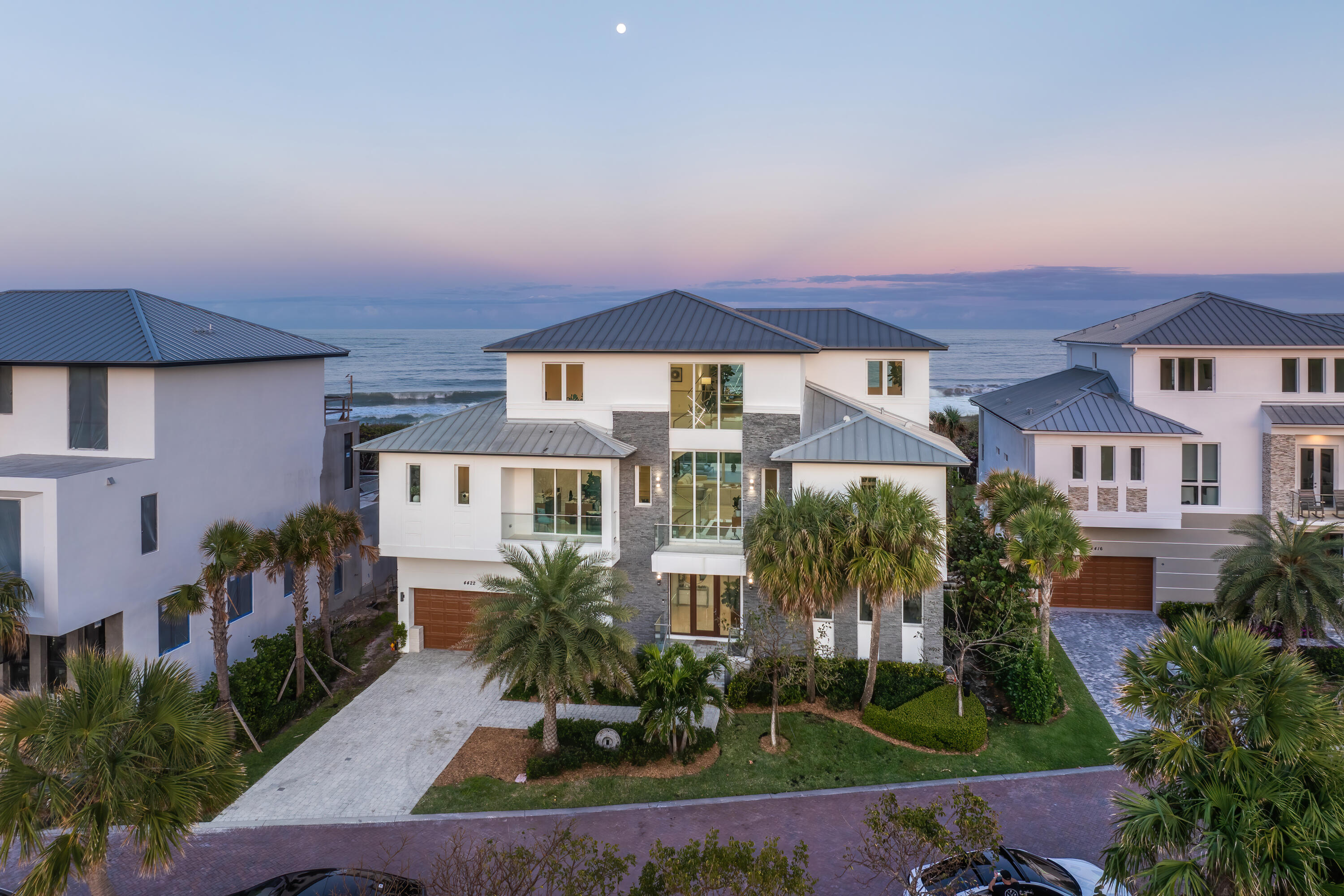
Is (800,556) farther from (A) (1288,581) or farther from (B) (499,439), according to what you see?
(A) (1288,581)

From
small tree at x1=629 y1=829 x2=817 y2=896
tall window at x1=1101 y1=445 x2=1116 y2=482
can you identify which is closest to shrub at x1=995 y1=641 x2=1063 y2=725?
tall window at x1=1101 y1=445 x2=1116 y2=482

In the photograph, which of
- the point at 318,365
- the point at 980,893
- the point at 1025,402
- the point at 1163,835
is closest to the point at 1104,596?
the point at 1025,402

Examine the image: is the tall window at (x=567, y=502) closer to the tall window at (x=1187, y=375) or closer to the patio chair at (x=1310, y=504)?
the tall window at (x=1187, y=375)

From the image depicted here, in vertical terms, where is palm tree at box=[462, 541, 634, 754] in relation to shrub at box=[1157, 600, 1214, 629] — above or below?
above

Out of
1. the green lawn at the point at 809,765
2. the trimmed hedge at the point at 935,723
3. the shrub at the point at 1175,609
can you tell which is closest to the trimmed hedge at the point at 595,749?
the green lawn at the point at 809,765

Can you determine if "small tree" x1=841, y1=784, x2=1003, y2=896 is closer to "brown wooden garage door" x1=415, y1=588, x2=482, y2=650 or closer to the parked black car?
the parked black car

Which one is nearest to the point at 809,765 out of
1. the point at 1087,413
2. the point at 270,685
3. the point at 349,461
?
the point at 270,685

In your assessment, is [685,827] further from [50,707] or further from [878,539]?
[50,707]
